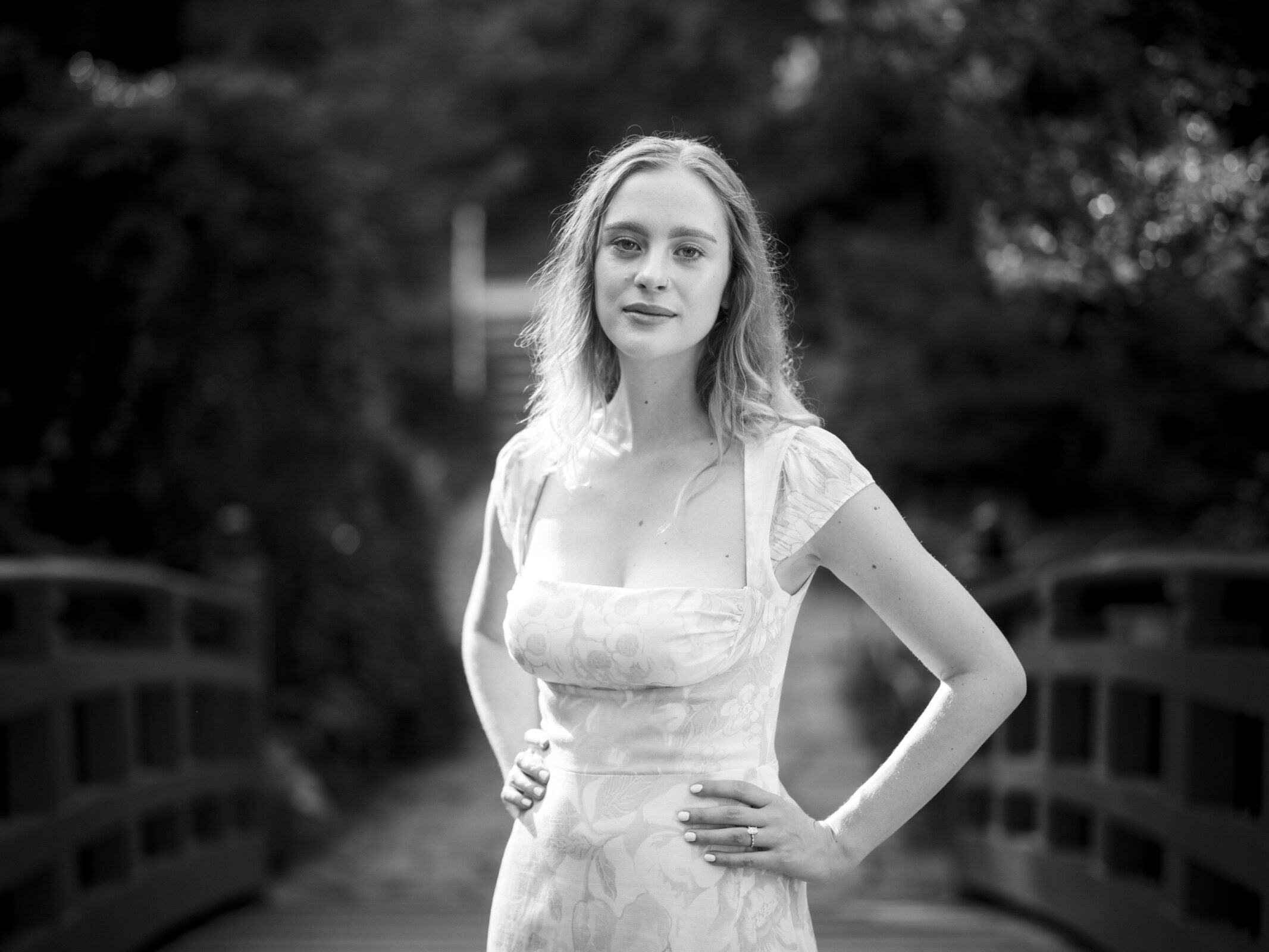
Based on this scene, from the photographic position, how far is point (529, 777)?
196cm

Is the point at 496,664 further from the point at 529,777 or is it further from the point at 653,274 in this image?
the point at 653,274

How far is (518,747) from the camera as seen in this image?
2197 mm

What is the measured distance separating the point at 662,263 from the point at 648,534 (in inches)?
14.3

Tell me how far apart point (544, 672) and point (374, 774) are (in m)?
5.28

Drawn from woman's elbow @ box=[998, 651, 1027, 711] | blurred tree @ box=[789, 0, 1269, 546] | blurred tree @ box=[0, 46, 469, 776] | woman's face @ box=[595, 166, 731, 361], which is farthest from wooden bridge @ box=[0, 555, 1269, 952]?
woman's face @ box=[595, 166, 731, 361]

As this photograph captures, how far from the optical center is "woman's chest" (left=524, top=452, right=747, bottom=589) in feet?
6.20

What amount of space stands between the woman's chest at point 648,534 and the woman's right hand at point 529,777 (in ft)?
0.76

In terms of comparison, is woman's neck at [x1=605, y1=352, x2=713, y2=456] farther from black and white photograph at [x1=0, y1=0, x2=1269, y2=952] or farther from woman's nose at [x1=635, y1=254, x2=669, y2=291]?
woman's nose at [x1=635, y1=254, x2=669, y2=291]

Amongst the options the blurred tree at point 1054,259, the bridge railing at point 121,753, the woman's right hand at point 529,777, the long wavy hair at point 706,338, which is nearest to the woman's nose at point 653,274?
the long wavy hair at point 706,338

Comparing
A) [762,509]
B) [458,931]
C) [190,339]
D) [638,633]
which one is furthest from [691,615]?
[190,339]

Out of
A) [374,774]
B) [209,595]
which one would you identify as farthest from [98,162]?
[374,774]

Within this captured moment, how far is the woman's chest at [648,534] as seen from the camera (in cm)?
189

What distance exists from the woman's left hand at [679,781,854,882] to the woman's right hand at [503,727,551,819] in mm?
217

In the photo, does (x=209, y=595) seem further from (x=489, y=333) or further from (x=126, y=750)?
(x=489, y=333)
